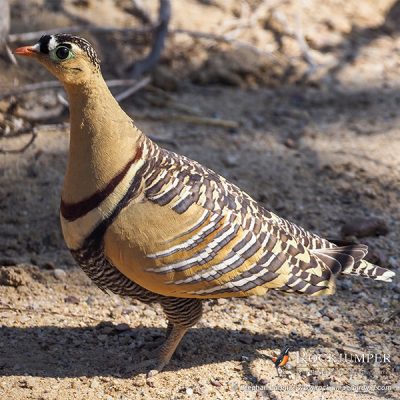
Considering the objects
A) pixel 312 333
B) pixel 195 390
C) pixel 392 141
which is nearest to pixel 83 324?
pixel 195 390

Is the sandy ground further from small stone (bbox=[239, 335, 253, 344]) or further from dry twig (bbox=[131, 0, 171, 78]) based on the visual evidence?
dry twig (bbox=[131, 0, 171, 78])

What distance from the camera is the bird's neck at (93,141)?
3775 mm

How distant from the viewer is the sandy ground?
4160mm

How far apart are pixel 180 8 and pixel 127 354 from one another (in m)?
4.99

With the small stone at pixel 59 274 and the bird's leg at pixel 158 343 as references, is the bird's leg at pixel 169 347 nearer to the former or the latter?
the bird's leg at pixel 158 343

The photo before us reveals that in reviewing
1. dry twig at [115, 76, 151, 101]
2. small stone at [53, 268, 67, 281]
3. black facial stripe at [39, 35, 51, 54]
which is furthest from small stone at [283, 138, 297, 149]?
black facial stripe at [39, 35, 51, 54]

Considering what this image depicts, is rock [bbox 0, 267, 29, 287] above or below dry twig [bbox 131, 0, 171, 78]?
below

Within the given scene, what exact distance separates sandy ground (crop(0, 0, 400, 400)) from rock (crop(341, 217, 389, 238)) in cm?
2

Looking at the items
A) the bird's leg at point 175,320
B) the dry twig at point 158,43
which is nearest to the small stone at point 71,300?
the bird's leg at point 175,320

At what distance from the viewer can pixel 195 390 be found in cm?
401

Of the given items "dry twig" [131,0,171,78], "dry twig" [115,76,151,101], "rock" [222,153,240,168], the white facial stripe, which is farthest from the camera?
"dry twig" [131,0,171,78]

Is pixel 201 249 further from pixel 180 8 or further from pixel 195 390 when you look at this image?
pixel 180 8

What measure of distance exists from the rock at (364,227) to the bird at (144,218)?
56.9 inches

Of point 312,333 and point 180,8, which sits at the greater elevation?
point 180,8
